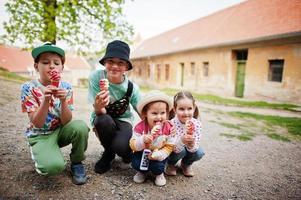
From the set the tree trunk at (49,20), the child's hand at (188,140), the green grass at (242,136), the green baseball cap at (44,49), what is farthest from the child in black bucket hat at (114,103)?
the tree trunk at (49,20)

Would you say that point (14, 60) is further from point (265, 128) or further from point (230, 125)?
point (265, 128)

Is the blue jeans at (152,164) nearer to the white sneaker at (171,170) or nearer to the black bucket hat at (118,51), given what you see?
the white sneaker at (171,170)

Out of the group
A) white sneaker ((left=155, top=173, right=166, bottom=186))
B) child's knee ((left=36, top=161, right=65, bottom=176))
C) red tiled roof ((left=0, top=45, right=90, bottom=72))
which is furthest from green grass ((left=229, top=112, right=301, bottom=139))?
red tiled roof ((left=0, top=45, right=90, bottom=72))

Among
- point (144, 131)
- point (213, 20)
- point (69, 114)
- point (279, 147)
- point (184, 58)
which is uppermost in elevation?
point (213, 20)

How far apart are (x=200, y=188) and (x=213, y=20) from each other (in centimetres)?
1992

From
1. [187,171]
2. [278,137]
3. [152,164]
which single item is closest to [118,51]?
[152,164]

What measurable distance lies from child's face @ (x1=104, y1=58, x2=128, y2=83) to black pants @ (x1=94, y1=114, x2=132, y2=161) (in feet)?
1.59

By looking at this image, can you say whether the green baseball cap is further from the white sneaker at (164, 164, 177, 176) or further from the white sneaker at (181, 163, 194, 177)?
the white sneaker at (181, 163, 194, 177)

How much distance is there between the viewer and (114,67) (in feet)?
8.98

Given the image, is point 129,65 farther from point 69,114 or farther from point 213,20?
point 213,20

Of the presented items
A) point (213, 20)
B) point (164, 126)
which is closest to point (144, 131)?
point (164, 126)

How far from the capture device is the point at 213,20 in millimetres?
20125

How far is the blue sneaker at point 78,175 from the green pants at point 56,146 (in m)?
0.07

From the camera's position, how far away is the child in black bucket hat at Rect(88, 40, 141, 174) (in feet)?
8.86
